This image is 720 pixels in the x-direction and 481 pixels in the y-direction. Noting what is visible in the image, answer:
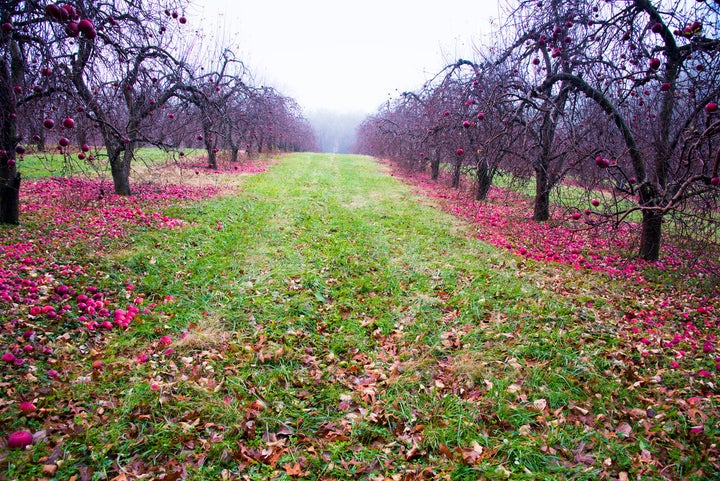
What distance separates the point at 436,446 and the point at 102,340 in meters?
3.24

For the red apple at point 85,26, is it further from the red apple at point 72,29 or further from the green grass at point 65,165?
the green grass at point 65,165

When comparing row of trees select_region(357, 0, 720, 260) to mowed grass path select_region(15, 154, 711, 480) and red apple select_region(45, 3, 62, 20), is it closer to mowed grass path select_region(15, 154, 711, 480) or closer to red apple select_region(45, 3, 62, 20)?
mowed grass path select_region(15, 154, 711, 480)

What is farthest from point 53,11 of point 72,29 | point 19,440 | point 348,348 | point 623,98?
point 623,98

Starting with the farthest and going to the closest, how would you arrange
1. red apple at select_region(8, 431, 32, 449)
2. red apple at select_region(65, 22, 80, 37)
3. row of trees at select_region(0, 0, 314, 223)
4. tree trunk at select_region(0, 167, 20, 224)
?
tree trunk at select_region(0, 167, 20, 224), row of trees at select_region(0, 0, 314, 223), red apple at select_region(65, 22, 80, 37), red apple at select_region(8, 431, 32, 449)

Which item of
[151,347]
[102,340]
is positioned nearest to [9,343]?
[102,340]

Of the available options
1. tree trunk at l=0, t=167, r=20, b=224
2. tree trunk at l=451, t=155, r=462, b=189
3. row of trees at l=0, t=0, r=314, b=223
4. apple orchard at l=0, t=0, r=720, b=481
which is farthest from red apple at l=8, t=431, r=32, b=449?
tree trunk at l=451, t=155, r=462, b=189

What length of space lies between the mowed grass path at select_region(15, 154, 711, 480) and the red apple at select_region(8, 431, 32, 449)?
237 millimetres

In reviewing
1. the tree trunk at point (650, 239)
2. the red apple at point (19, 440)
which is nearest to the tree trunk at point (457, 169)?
the tree trunk at point (650, 239)

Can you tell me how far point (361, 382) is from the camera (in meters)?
3.33

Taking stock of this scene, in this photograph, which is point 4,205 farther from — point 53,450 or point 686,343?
point 686,343

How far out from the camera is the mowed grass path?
253 centimetres

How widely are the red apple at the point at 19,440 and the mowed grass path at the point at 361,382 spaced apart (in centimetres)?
24

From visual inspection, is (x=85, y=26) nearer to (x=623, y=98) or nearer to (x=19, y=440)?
(x=19, y=440)

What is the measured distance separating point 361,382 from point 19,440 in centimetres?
239
